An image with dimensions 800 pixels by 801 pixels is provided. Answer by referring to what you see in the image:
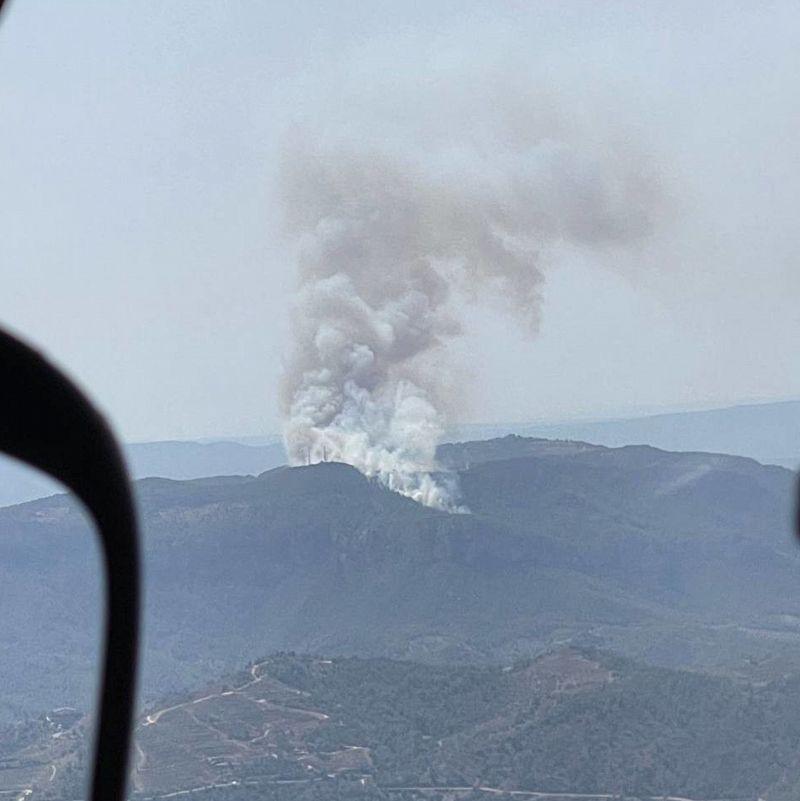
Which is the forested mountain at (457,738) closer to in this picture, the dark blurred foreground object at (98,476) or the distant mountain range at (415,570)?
the distant mountain range at (415,570)

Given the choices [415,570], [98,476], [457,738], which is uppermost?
[98,476]

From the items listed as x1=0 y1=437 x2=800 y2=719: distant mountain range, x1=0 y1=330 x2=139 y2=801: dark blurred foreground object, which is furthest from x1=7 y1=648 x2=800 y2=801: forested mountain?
x1=0 y1=330 x2=139 y2=801: dark blurred foreground object

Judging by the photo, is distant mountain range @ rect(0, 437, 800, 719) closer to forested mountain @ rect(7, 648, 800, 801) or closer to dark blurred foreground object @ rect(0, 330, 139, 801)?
forested mountain @ rect(7, 648, 800, 801)

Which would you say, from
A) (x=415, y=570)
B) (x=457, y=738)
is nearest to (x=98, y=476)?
(x=457, y=738)

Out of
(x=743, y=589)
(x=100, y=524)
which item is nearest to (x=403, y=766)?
(x=743, y=589)

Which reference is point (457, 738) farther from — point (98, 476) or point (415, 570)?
point (98, 476)

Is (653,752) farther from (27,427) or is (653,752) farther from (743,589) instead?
(27,427)
